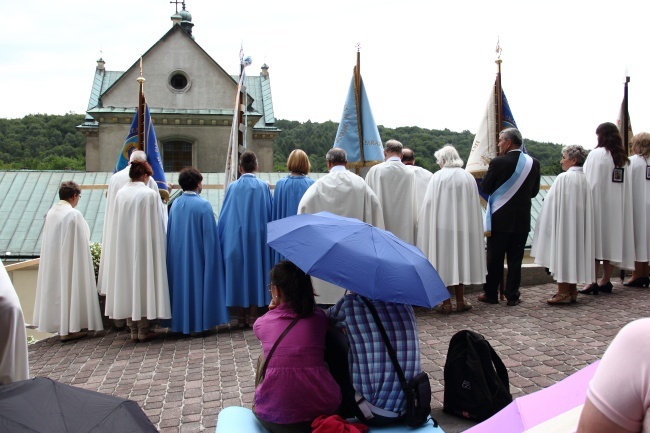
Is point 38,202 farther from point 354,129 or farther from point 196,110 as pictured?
point 196,110

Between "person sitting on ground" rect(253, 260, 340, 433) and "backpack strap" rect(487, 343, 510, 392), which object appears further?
"backpack strap" rect(487, 343, 510, 392)

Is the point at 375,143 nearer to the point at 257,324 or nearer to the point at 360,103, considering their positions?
the point at 360,103

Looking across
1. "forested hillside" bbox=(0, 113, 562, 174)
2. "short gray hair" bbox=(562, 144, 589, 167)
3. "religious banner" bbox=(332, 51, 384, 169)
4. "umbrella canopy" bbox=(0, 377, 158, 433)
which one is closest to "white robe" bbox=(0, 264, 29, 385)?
"umbrella canopy" bbox=(0, 377, 158, 433)

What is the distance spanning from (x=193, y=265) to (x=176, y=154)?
940 inches

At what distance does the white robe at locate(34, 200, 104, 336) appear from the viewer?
27.3 ft

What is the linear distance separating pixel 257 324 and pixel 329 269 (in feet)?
2.03

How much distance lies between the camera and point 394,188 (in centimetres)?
862

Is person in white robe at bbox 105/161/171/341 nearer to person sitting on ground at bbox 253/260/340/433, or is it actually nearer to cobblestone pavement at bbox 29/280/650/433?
cobblestone pavement at bbox 29/280/650/433

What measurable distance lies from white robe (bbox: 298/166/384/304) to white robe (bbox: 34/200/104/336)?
9.46ft

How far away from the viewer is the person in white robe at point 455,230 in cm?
838

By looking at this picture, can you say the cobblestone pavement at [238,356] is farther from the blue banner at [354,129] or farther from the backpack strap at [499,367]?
the blue banner at [354,129]

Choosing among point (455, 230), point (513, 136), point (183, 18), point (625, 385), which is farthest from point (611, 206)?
point (183, 18)

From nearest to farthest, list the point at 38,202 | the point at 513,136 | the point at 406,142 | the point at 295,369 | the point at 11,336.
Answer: the point at 11,336 → the point at 295,369 → the point at 513,136 → the point at 38,202 → the point at 406,142

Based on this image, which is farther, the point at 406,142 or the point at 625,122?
the point at 406,142
